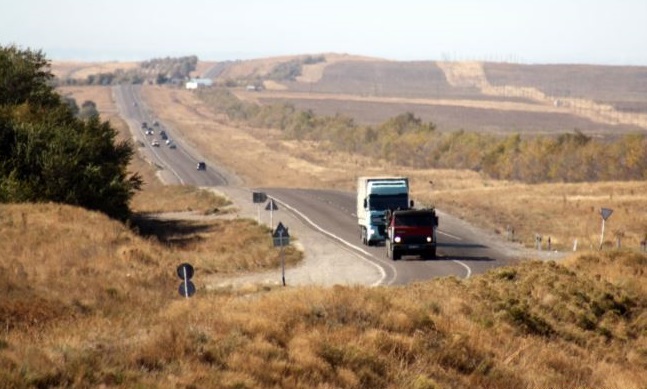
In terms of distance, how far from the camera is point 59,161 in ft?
171

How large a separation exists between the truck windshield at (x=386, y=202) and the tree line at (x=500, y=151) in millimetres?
60004

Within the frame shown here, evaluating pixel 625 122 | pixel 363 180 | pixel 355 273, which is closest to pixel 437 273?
pixel 355 273

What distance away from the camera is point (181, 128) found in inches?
6555

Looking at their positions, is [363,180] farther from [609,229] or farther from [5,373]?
[5,373]

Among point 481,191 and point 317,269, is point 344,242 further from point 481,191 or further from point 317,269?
point 481,191

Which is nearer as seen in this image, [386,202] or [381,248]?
[386,202]

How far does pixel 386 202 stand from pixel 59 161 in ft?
59.3

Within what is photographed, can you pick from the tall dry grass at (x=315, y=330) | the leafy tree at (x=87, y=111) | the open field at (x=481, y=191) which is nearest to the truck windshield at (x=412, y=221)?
the tall dry grass at (x=315, y=330)

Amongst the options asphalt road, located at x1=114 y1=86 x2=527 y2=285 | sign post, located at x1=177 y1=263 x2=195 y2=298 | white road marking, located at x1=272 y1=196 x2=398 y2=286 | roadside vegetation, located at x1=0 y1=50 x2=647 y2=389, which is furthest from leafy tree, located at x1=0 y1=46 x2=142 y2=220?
sign post, located at x1=177 y1=263 x2=195 y2=298

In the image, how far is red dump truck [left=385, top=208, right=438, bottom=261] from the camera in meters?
40.0

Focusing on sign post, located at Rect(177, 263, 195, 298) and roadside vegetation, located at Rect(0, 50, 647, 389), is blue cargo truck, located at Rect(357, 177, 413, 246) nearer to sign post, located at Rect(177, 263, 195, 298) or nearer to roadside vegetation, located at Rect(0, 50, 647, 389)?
roadside vegetation, located at Rect(0, 50, 647, 389)

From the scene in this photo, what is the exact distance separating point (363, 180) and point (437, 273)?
34.4ft

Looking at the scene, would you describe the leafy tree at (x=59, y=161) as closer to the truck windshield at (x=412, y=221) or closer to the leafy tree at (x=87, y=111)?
the truck windshield at (x=412, y=221)

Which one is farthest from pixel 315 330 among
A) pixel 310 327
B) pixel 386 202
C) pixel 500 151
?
pixel 500 151
